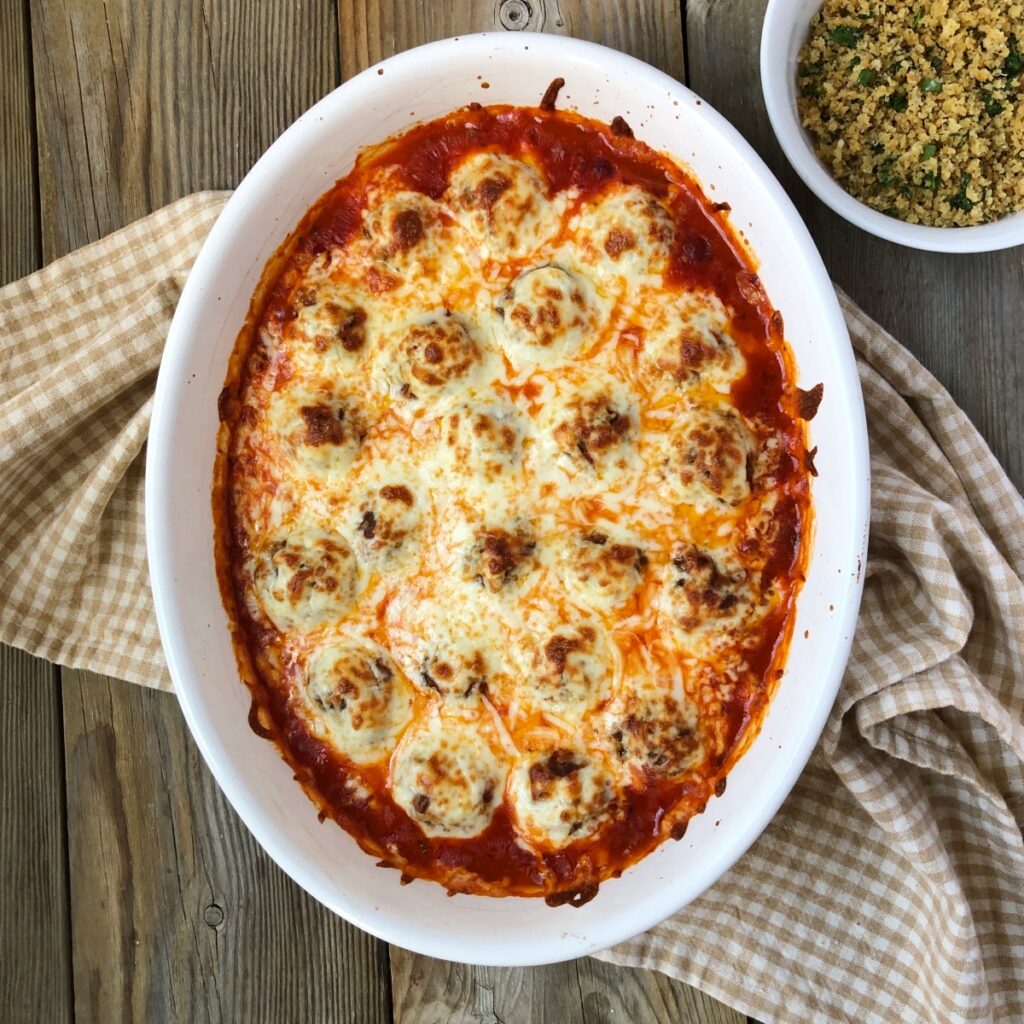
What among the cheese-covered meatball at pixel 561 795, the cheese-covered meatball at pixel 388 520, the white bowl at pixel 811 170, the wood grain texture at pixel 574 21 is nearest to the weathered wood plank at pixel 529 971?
the wood grain texture at pixel 574 21

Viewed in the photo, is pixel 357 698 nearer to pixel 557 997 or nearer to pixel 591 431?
pixel 591 431

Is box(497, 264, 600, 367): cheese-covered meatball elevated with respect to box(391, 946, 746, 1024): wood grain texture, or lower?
elevated

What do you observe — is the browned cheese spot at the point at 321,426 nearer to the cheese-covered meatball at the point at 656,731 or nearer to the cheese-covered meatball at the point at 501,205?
the cheese-covered meatball at the point at 501,205

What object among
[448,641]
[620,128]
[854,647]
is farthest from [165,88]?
[854,647]

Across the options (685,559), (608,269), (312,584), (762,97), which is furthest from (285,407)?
(762,97)

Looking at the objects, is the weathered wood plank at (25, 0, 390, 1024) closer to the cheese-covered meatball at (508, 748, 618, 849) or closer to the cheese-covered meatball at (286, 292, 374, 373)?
the cheese-covered meatball at (286, 292, 374, 373)

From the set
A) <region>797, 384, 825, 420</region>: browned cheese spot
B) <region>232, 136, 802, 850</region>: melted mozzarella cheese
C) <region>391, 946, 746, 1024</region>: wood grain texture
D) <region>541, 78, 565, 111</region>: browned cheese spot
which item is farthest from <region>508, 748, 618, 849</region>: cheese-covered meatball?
<region>541, 78, 565, 111</region>: browned cheese spot
